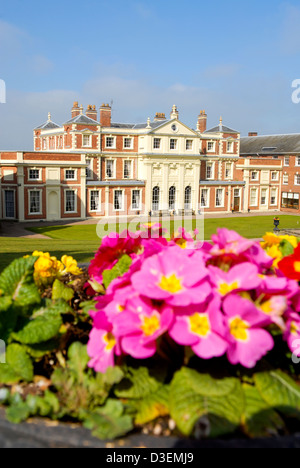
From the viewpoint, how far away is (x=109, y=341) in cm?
182

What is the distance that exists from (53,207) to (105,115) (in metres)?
11.3

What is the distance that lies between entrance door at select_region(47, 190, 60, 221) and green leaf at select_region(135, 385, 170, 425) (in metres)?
33.5

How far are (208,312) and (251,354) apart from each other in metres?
0.21

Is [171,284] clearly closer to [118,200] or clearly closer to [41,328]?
[41,328]

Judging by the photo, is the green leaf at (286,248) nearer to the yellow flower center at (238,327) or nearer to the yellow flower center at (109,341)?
the yellow flower center at (238,327)

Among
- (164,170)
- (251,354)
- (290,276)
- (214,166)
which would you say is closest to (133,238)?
(290,276)

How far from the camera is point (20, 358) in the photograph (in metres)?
1.92

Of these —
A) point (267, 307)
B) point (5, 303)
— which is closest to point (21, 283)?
point (5, 303)

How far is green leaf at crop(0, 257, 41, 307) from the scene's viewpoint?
2064 mm

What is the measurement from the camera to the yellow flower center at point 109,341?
5.82 ft

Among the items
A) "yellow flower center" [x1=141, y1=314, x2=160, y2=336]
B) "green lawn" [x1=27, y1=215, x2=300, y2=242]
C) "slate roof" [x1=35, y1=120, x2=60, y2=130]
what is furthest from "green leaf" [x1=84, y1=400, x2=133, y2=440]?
"slate roof" [x1=35, y1=120, x2=60, y2=130]

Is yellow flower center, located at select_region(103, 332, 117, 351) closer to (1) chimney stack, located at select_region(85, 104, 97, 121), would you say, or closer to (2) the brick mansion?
(2) the brick mansion

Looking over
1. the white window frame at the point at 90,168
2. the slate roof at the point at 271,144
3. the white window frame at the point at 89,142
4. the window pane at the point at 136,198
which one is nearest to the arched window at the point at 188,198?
the window pane at the point at 136,198

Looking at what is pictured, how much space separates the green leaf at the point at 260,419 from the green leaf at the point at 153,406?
300 mm
